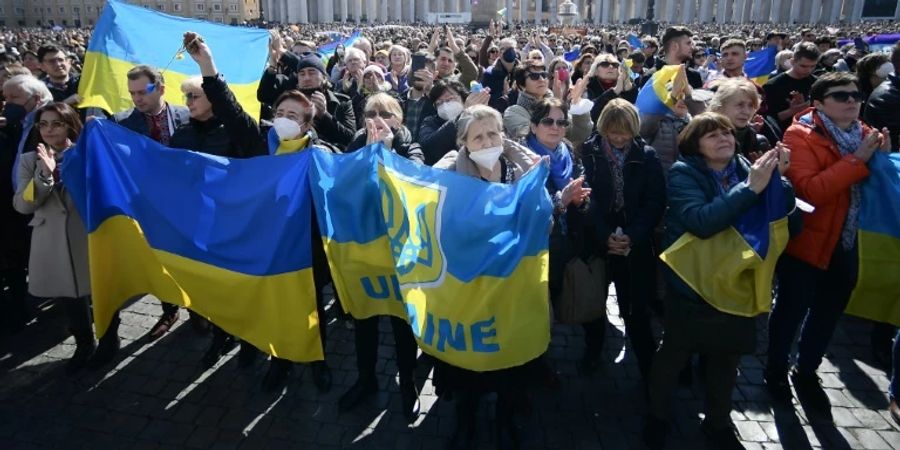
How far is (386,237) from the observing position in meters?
3.89

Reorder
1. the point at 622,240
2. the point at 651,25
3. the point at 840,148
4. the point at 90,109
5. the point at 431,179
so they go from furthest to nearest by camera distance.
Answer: the point at 651,25 < the point at 90,109 < the point at 622,240 < the point at 840,148 < the point at 431,179

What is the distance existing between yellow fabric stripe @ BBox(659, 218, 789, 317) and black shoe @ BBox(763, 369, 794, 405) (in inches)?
46.1

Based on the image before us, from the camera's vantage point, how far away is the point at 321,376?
14.8 ft

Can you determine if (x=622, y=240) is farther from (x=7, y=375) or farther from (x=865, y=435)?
(x=7, y=375)

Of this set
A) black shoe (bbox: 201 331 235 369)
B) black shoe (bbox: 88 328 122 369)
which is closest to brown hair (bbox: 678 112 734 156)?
black shoe (bbox: 201 331 235 369)

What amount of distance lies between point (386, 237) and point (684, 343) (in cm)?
201

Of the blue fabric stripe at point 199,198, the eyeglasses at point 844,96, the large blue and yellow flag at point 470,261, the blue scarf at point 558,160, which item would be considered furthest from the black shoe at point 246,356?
the eyeglasses at point 844,96

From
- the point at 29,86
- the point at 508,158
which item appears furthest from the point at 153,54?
the point at 508,158

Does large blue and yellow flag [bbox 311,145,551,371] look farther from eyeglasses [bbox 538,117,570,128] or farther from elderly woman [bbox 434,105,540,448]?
eyeglasses [bbox 538,117,570,128]

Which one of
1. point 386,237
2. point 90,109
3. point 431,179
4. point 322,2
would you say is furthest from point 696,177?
point 322,2

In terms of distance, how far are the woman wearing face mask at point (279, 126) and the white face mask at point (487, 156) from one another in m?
1.30

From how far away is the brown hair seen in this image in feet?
11.8

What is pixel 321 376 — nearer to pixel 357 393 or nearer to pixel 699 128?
pixel 357 393

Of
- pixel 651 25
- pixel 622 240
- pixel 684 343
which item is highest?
pixel 651 25
